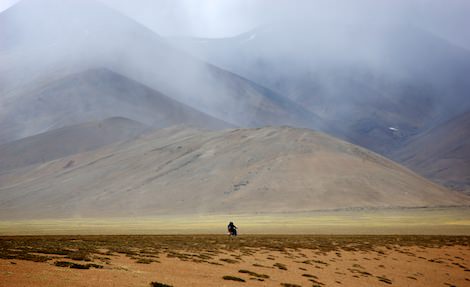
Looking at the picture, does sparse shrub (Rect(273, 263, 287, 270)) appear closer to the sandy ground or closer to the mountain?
the sandy ground

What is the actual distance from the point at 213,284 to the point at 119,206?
132 m

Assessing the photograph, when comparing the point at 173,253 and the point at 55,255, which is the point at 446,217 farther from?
the point at 55,255

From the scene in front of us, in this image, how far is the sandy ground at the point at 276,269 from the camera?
73.5 ft

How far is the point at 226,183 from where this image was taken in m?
163

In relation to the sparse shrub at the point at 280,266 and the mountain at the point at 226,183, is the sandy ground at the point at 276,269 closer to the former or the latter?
the sparse shrub at the point at 280,266

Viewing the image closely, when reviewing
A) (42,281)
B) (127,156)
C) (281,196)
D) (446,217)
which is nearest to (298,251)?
(42,281)

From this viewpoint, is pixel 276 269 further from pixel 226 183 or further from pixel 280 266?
pixel 226 183

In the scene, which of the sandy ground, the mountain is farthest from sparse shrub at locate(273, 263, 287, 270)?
the mountain

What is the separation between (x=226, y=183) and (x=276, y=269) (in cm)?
13015

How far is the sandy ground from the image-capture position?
2241 centimetres

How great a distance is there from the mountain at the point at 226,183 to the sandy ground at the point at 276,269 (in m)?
93.9

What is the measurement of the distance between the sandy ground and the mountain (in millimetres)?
93881

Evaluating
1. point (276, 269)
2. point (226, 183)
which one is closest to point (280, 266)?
point (276, 269)

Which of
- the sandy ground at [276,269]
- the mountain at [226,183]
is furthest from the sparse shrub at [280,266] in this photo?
the mountain at [226,183]
